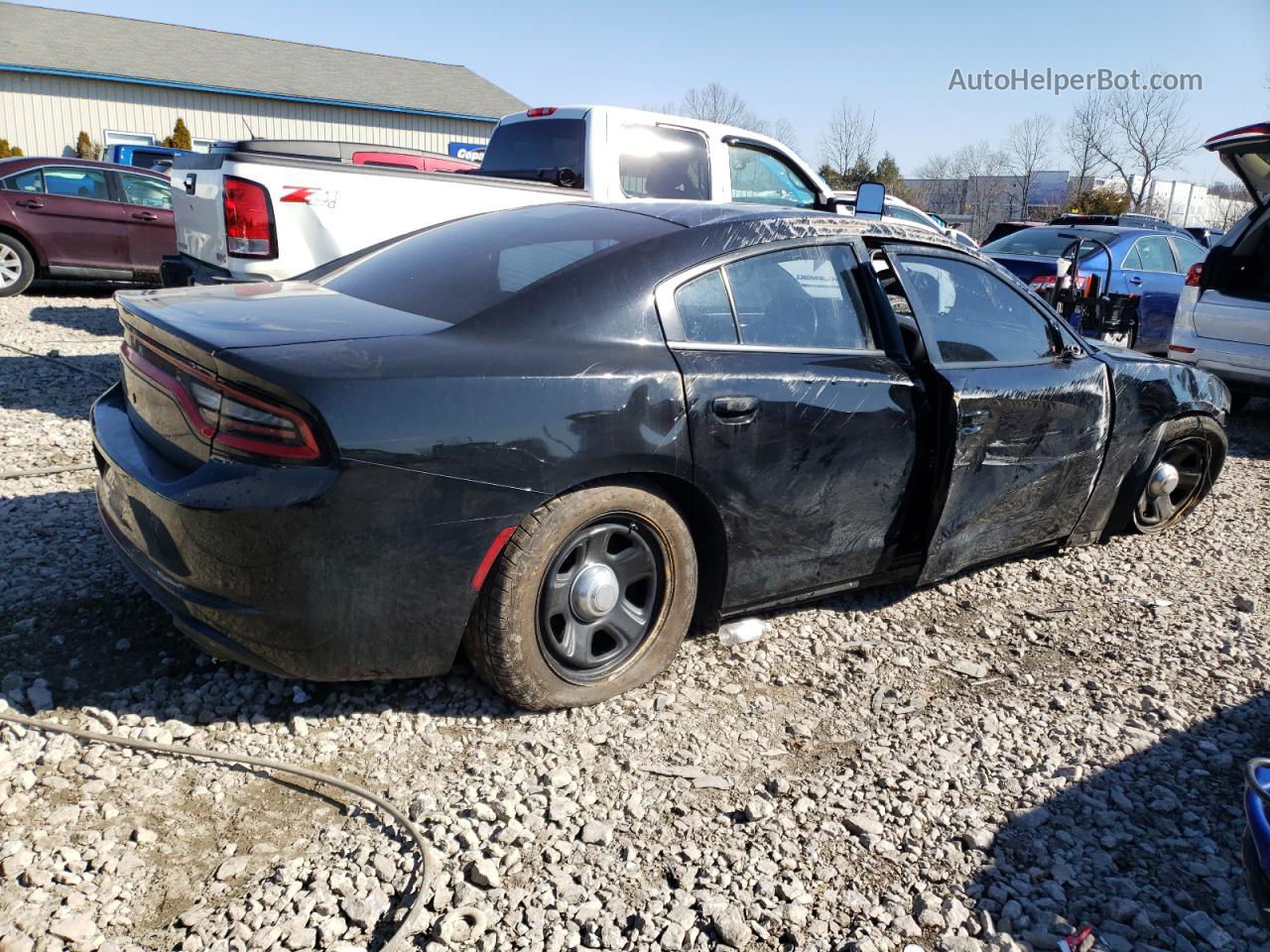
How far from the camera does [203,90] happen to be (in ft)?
102

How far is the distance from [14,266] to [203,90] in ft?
76.2

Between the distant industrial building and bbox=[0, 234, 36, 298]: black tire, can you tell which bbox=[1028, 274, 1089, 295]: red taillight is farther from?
the distant industrial building

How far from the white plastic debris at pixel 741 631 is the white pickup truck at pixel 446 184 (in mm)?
2856

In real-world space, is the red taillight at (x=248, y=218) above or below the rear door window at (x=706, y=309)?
above

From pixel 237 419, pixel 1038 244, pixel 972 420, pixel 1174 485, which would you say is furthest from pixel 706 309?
pixel 1038 244

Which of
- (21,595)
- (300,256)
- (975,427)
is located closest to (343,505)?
(21,595)

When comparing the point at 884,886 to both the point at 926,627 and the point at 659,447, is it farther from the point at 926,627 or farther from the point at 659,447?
the point at 926,627

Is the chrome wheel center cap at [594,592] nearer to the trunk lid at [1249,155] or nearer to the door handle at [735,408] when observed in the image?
the door handle at [735,408]

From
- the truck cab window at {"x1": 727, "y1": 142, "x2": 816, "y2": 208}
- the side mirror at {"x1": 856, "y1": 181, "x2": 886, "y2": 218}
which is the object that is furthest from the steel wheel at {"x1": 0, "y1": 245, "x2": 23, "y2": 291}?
the side mirror at {"x1": 856, "y1": 181, "x2": 886, "y2": 218}

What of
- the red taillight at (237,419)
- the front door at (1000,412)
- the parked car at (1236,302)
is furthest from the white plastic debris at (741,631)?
the parked car at (1236,302)

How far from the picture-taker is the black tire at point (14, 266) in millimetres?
11125

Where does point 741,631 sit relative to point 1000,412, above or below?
below

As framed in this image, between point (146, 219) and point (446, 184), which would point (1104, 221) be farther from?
point (146, 219)

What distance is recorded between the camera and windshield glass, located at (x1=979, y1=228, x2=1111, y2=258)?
35.3 ft
